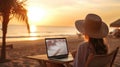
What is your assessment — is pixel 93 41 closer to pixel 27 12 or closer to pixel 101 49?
pixel 101 49

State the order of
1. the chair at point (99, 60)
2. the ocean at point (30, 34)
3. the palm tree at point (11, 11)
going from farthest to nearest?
the ocean at point (30, 34) → the palm tree at point (11, 11) → the chair at point (99, 60)

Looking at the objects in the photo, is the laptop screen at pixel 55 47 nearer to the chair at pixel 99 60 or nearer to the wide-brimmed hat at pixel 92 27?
the wide-brimmed hat at pixel 92 27

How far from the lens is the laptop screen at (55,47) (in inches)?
204

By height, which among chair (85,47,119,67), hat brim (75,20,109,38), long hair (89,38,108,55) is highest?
hat brim (75,20,109,38)

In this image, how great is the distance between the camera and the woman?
4270 mm

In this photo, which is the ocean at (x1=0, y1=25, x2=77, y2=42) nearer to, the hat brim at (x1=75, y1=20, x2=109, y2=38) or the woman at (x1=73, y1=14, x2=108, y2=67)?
the hat brim at (x1=75, y1=20, x2=109, y2=38)

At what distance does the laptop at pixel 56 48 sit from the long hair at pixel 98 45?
1031 mm

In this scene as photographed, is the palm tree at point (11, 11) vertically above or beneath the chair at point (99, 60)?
above

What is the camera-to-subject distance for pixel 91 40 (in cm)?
433

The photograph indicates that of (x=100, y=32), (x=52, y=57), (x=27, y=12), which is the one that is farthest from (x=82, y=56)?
(x=27, y=12)

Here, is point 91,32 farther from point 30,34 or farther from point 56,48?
point 30,34

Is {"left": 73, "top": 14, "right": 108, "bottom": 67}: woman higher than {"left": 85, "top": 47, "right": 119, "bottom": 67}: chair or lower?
higher

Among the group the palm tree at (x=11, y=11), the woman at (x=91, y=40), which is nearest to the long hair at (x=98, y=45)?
the woman at (x=91, y=40)

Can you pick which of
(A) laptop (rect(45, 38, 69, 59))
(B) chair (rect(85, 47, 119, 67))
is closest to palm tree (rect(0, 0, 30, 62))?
(A) laptop (rect(45, 38, 69, 59))
